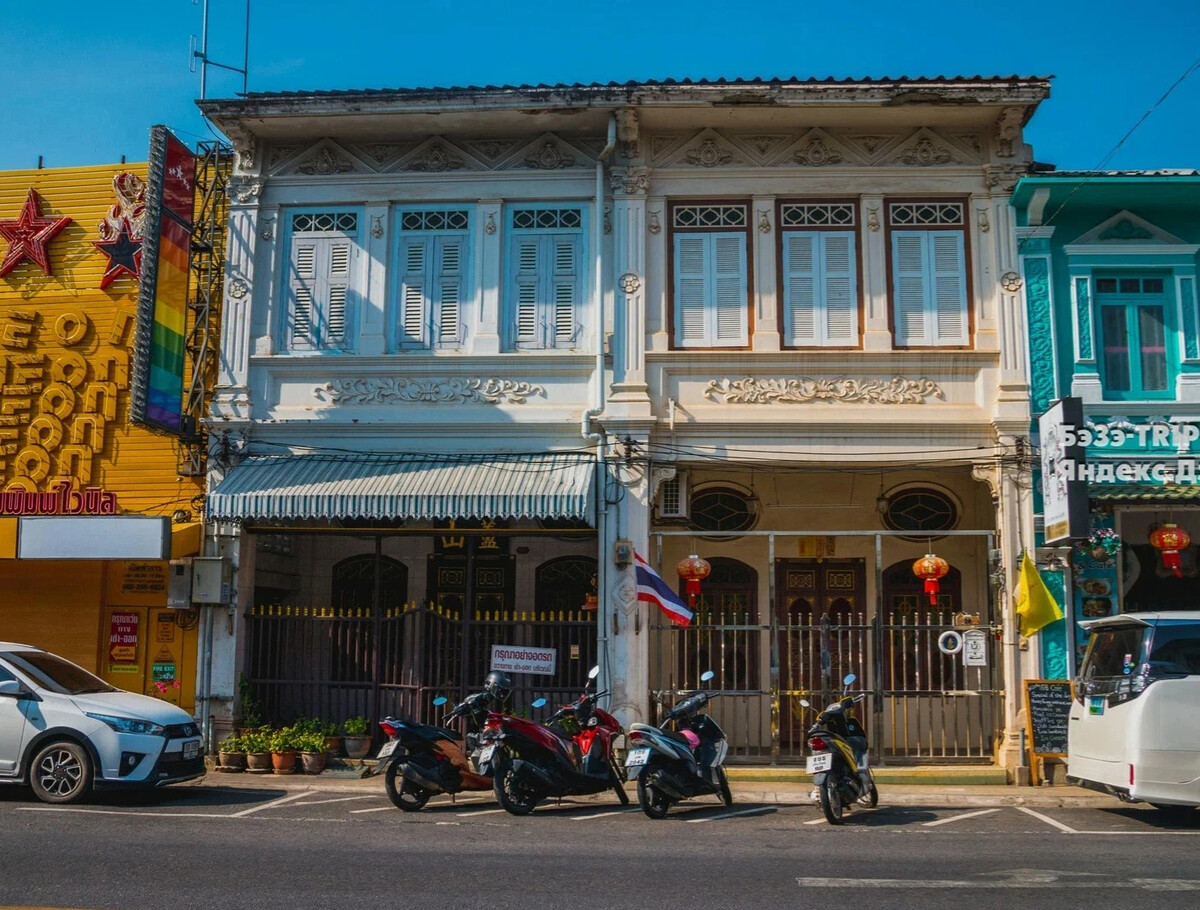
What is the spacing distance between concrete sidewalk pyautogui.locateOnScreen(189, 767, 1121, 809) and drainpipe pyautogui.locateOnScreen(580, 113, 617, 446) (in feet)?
13.9

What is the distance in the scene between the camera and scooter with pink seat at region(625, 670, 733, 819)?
10.6 m

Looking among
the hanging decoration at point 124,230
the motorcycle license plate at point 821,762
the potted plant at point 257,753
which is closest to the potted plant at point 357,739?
the potted plant at point 257,753

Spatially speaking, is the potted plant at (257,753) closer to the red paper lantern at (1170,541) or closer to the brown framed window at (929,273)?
the brown framed window at (929,273)

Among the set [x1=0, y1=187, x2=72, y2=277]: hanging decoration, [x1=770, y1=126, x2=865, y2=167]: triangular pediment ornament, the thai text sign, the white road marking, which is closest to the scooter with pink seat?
the white road marking

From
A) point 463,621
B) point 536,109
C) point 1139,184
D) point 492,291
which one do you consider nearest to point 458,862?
point 463,621

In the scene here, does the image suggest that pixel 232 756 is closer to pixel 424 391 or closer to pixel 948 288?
pixel 424 391

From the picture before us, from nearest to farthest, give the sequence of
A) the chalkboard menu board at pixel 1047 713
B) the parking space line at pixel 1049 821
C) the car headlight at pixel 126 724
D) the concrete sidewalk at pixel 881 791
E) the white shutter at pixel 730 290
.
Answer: the parking space line at pixel 1049 821 → the car headlight at pixel 126 724 → the concrete sidewalk at pixel 881 791 → the chalkboard menu board at pixel 1047 713 → the white shutter at pixel 730 290

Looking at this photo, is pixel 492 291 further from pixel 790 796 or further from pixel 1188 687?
pixel 1188 687

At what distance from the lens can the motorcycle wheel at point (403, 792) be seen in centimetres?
1109

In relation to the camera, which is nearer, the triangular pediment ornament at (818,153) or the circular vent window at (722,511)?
the triangular pediment ornament at (818,153)

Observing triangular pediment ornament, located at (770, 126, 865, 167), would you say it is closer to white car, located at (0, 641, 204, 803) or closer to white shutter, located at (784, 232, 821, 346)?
white shutter, located at (784, 232, 821, 346)

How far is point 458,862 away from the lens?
8.34 m

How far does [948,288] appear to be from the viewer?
48.3 ft

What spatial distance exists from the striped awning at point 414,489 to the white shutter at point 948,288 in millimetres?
4607
